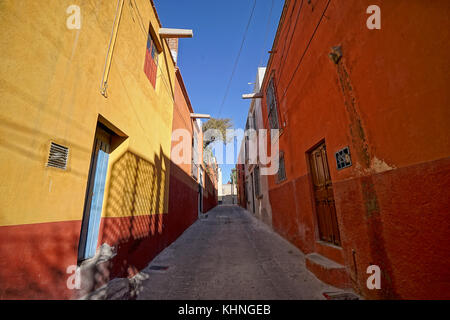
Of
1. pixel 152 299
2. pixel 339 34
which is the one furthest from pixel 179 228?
pixel 339 34

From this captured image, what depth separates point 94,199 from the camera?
2.95m

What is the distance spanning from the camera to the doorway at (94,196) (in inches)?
108

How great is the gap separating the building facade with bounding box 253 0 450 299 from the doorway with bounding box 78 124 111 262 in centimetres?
384

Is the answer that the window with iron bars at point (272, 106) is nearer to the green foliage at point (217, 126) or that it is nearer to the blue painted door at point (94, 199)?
the blue painted door at point (94, 199)

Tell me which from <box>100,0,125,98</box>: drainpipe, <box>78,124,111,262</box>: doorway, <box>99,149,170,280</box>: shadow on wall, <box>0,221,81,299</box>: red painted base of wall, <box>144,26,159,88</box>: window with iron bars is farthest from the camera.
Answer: <box>144,26,159,88</box>: window with iron bars

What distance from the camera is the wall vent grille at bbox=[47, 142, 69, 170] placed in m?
1.97

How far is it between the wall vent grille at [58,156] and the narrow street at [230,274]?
90.3 inches

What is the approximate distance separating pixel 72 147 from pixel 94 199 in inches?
42.5

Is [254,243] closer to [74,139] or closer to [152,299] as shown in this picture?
[152,299]

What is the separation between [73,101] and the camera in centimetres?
227

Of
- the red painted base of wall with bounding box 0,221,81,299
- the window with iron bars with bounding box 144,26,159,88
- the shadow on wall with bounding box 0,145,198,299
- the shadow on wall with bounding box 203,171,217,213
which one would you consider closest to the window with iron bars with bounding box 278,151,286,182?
the shadow on wall with bounding box 0,145,198,299

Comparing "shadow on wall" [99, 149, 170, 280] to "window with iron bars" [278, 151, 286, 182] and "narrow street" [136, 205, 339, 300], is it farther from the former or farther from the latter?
"window with iron bars" [278, 151, 286, 182]

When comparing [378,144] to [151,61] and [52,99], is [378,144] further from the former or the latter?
[151,61]

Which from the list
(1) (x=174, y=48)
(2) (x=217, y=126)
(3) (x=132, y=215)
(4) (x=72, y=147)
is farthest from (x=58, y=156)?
(2) (x=217, y=126)
